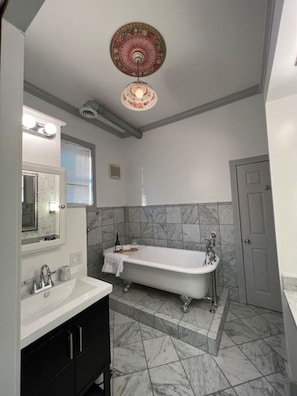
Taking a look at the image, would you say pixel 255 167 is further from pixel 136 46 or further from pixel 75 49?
pixel 75 49

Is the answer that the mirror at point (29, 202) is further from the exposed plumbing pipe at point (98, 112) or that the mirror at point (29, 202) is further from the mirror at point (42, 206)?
the exposed plumbing pipe at point (98, 112)

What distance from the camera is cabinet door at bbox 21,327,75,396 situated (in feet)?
2.91

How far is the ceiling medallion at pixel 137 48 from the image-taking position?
154 centimetres

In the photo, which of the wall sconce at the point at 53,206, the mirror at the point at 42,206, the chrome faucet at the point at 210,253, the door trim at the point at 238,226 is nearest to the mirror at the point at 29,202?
the mirror at the point at 42,206

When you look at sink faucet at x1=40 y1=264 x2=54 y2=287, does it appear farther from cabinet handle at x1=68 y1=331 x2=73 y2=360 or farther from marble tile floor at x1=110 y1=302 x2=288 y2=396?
marble tile floor at x1=110 y1=302 x2=288 y2=396

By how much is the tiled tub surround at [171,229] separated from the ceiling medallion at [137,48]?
2.02 m

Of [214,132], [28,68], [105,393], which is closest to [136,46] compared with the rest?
[28,68]

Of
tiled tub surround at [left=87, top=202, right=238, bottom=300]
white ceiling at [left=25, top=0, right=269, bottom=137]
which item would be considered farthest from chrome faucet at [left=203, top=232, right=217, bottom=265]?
white ceiling at [left=25, top=0, right=269, bottom=137]

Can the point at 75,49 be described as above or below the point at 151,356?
above

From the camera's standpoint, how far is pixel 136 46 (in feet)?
5.31

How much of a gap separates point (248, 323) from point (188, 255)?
1.06 metres

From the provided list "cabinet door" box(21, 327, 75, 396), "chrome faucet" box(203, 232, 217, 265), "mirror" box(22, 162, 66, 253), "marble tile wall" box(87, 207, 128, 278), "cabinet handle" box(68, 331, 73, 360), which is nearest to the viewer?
"cabinet door" box(21, 327, 75, 396)

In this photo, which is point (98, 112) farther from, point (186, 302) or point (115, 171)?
point (186, 302)

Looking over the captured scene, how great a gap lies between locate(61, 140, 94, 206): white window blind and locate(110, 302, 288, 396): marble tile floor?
185 centimetres
